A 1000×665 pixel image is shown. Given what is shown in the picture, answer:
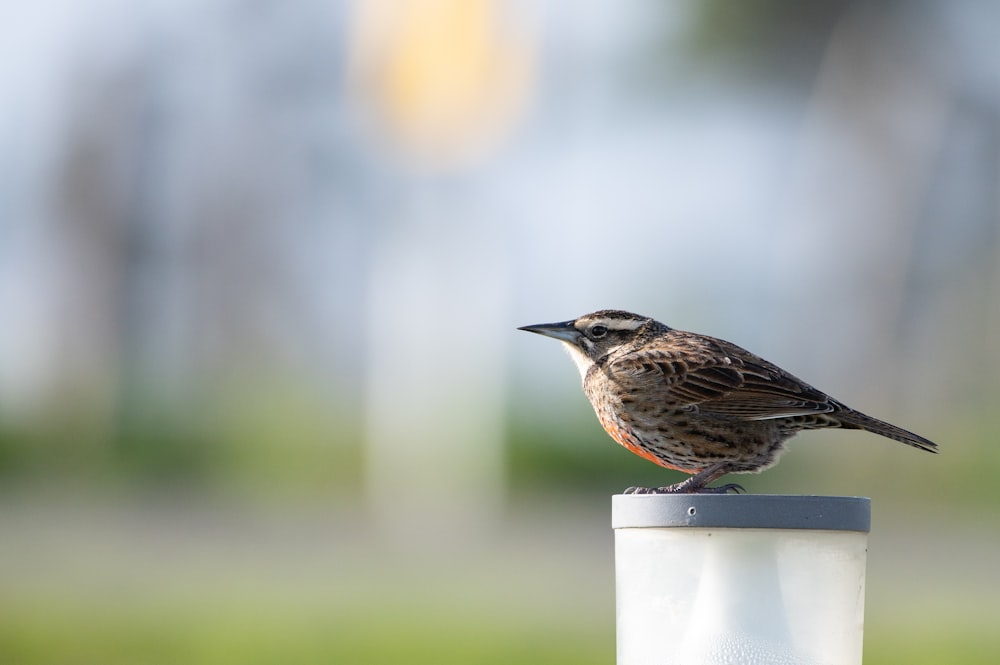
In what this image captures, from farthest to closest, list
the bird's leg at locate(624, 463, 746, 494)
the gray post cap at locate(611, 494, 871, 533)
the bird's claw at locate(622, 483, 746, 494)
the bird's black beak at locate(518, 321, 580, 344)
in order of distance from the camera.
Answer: the bird's black beak at locate(518, 321, 580, 344) → the bird's leg at locate(624, 463, 746, 494) → the bird's claw at locate(622, 483, 746, 494) → the gray post cap at locate(611, 494, 871, 533)

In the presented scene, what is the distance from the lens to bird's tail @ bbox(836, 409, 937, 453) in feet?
14.9

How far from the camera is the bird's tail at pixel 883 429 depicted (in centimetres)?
454

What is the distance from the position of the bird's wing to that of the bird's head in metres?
0.23

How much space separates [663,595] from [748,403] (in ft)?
4.42

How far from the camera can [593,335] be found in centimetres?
555

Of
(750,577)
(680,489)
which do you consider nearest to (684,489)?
(680,489)

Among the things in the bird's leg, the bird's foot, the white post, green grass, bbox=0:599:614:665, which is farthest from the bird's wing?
green grass, bbox=0:599:614:665

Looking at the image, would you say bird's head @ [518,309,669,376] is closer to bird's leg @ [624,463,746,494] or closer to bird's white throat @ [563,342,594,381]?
bird's white throat @ [563,342,594,381]

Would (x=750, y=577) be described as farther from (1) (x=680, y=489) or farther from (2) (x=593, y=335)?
(2) (x=593, y=335)

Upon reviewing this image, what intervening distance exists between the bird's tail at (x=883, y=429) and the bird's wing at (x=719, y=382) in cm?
6

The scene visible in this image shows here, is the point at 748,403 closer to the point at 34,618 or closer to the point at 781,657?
the point at 781,657

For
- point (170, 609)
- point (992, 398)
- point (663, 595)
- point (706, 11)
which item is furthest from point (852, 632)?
point (706, 11)

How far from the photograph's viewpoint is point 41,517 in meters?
17.4

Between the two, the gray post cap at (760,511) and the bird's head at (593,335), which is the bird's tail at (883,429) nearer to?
the gray post cap at (760,511)
